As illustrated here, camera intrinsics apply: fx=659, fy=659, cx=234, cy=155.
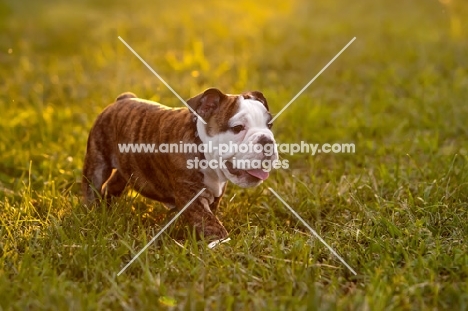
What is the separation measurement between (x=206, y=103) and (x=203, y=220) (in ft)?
2.22

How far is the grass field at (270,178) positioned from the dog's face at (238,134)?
0.41m

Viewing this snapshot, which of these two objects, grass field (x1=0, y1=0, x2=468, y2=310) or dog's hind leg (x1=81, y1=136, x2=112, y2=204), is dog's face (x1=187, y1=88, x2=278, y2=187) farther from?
dog's hind leg (x1=81, y1=136, x2=112, y2=204)

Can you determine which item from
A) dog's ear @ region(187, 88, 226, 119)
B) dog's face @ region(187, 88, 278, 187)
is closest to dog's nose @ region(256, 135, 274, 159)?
dog's face @ region(187, 88, 278, 187)

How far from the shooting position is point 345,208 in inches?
176

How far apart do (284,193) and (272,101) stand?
2.38m

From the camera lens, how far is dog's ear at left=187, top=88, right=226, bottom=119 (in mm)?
3754

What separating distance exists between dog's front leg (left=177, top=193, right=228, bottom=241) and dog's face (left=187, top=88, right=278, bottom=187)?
23cm

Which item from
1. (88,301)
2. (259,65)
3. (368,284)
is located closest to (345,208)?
(368,284)

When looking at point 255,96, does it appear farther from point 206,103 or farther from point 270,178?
point 270,178

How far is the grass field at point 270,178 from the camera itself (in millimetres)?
3307

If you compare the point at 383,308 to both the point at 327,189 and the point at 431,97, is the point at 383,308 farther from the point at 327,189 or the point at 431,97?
the point at 431,97

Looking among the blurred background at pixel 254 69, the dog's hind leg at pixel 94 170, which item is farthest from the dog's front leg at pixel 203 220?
the blurred background at pixel 254 69

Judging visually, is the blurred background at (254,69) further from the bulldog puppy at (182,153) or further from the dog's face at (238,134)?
the dog's face at (238,134)

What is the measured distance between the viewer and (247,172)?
12.4ft
